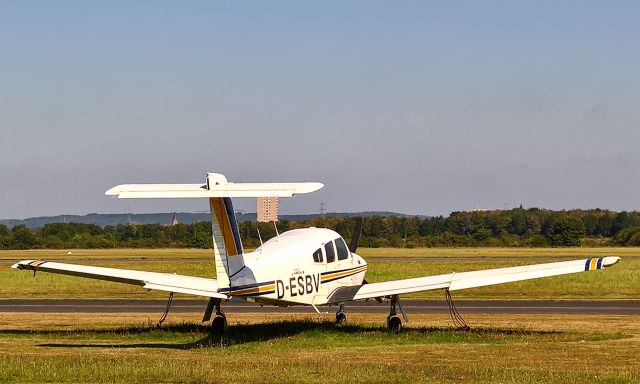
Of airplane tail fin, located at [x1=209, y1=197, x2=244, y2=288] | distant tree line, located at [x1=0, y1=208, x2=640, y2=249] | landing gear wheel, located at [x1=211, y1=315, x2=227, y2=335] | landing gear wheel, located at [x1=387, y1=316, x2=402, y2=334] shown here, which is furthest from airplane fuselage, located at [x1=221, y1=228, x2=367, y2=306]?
distant tree line, located at [x1=0, y1=208, x2=640, y2=249]

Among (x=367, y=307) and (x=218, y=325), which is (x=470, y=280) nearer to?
(x=218, y=325)

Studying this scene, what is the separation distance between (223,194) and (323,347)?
4537 mm

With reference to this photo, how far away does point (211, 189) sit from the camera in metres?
22.9

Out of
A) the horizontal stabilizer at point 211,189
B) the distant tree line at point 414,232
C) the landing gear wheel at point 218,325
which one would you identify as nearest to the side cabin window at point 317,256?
the landing gear wheel at point 218,325

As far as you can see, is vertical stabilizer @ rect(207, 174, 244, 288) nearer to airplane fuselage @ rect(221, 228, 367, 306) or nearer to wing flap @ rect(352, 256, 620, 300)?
airplane fuselage @ rect(221, 228, 367, 306)

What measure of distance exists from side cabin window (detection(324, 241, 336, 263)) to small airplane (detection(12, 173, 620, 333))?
3 cm

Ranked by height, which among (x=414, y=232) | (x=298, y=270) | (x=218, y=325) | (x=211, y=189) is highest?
(x=414, y=232)

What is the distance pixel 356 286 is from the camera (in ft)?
93.0

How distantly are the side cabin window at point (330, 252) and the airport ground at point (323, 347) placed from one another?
75.4 inches

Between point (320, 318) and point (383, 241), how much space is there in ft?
318

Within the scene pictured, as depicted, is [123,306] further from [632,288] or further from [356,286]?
[632,288]

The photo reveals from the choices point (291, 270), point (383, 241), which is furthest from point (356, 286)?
point (383, 241)

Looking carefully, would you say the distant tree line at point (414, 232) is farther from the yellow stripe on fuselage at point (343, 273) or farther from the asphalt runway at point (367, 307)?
the yellow stripe on fuselage at point (343, 273)

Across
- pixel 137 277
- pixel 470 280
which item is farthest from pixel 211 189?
pixel 470 280
